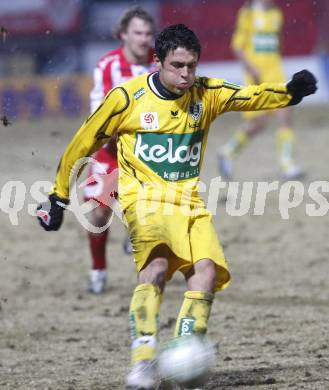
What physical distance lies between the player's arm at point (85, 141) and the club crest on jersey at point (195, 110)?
32cm

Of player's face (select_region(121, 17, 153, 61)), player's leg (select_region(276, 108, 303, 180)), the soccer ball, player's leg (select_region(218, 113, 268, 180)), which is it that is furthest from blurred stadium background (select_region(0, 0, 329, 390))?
player's face (select_region(121, 17, 153, 61))

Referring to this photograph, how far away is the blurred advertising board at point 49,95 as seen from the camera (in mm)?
18297

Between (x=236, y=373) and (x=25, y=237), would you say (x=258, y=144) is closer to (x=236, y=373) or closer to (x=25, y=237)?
(x=25, y=237)

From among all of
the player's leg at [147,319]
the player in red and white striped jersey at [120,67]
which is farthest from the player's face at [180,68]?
the player in red and white striped jersey at [120,67]

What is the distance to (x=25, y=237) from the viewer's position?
10.3 m

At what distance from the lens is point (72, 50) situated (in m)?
18.7

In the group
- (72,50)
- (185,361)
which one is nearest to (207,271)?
(185,361)

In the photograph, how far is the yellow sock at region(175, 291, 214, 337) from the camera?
4.71 meters

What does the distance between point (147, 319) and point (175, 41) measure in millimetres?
1330

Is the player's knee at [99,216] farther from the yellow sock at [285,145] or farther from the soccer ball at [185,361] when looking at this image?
the yellow sock at [285,145]

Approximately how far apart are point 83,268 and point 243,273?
4.79 ft

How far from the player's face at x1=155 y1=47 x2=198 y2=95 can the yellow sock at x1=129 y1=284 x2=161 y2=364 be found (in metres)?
0.98

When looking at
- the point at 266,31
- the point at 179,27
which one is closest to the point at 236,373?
the point at 179,27

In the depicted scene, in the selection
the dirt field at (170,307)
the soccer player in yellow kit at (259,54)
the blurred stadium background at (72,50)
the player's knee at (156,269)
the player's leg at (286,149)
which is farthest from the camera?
the blurred stadium background at (72,50)
